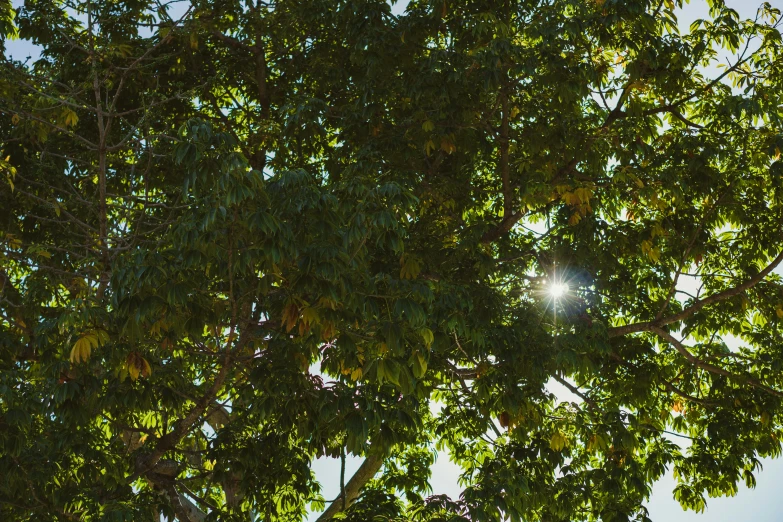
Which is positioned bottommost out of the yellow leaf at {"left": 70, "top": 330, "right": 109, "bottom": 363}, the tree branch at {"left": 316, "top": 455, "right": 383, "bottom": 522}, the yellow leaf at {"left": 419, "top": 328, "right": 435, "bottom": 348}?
the yellow leaf at {"left": 70, "top": 330, "right": 109, "bottom": 363}

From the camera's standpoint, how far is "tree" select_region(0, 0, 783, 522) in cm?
496

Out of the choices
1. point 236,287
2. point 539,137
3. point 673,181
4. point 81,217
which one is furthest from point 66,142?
point 673,181

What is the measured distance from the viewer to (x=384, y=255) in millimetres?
6719

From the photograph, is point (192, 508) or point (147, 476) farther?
point (192, 508)

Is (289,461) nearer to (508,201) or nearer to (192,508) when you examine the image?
(192,508)

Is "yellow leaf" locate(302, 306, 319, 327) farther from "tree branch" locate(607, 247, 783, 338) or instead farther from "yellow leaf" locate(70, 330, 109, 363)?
"tree branch" locate(607, 247, 783, 338)

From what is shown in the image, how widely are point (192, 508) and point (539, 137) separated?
171 inches

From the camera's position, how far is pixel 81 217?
749cm

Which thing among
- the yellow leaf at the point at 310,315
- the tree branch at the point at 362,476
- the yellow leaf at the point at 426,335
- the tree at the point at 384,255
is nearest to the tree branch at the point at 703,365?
the tree at the point at 384,255

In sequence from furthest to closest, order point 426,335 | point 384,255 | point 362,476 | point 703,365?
point 362,476, point 703,365, point 384,255, point 426,335

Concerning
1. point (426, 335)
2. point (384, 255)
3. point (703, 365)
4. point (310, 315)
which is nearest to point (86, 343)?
point (310, 315)

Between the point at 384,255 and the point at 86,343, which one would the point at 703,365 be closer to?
the point at 384,255

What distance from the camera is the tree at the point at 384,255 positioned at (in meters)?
4.96

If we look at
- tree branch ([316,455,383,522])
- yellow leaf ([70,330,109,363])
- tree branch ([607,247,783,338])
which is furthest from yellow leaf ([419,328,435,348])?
tree branch ([316,455,383,522])
